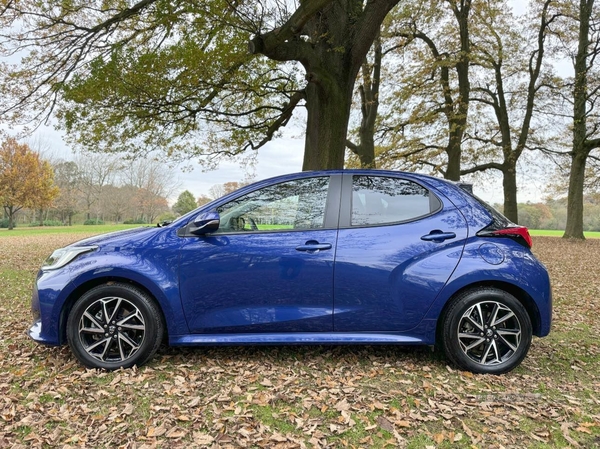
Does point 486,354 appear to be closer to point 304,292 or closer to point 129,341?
point 304,292

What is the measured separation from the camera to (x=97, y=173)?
4412 cm

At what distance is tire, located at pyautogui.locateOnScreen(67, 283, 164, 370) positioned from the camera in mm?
3088

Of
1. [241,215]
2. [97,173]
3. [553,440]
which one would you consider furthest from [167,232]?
[97,173]

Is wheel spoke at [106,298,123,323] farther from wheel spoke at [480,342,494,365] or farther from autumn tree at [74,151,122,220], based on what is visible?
autumn tree at [74,151,122,220]

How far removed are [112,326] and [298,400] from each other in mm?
1604

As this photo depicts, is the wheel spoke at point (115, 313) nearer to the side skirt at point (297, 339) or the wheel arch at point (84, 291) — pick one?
the wheel arch at point (84, 291)

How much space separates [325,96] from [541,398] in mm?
6084

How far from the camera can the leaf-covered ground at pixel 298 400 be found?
2.30 metres

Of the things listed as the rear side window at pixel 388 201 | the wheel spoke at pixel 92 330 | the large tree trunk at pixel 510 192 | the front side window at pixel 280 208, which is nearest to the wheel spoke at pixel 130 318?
the wheel spoke at pixel 92 330

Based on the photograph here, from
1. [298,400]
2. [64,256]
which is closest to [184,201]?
[64,256]

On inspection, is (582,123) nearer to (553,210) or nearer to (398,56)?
(398,56)

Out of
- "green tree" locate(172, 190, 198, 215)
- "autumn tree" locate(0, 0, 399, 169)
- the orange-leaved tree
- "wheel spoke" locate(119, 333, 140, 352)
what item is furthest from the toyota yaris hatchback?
"green tree" locate(172, 190, 198, 215)

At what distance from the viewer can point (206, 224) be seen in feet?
10.2

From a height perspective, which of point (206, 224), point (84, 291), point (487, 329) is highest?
point (206, 224)
